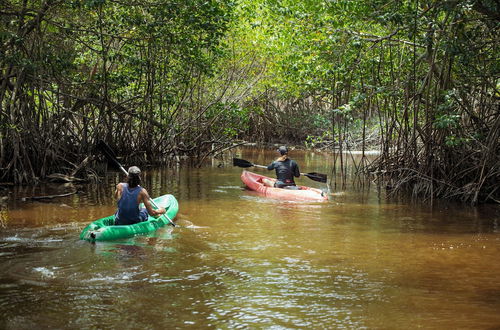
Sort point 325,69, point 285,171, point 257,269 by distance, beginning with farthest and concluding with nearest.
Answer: point 285,171 → point 325,69 → point 257,269

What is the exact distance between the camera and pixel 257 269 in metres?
6.02

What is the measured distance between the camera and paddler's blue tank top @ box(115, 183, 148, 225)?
7.47m

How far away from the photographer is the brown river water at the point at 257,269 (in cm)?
463

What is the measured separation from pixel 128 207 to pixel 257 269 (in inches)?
88.4

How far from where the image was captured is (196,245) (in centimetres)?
710

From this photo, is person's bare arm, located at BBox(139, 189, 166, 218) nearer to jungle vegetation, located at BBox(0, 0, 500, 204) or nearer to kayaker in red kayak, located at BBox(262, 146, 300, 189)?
jungle vegetation, located at BBox(0, 0, 500, 204)

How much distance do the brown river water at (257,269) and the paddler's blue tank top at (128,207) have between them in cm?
37

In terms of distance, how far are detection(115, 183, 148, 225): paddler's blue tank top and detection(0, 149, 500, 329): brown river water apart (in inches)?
14.7

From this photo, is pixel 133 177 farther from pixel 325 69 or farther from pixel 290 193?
pixel 325 69

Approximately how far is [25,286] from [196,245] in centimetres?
229

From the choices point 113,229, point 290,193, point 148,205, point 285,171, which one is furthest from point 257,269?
point 285,171

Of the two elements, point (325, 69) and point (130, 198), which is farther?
point (325, 69)

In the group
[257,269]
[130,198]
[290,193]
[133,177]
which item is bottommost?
[257,269]

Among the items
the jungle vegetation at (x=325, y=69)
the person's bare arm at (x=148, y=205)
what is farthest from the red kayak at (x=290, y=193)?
the person's bare arm at (x=148, y=205)
